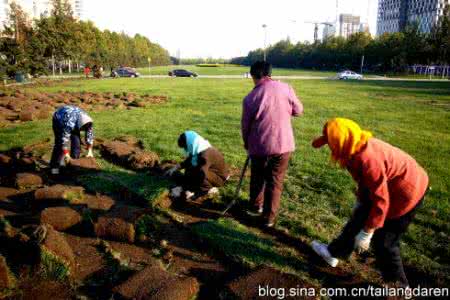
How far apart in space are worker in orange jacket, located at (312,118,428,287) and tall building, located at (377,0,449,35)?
342 ft

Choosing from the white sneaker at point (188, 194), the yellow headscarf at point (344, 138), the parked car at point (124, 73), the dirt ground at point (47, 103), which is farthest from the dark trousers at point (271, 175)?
the parked car at point (124, 73)

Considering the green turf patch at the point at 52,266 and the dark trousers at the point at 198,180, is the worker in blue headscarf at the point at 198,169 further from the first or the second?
the green turf patch at the point at 52,266

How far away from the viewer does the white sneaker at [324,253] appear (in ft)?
11.6

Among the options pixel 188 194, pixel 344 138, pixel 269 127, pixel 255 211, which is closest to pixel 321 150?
pixel 255 211

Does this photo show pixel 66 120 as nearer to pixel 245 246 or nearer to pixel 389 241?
pixel 245 246

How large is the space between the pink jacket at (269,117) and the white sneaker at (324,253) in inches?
41.8

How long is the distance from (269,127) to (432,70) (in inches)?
2094

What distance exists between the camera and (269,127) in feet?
13.6

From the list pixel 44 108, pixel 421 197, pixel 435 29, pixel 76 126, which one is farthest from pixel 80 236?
pixel 435 29

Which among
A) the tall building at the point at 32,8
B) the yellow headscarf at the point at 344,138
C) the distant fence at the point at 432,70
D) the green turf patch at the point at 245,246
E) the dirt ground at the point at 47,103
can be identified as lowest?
the green turf patch at the point at 245,246

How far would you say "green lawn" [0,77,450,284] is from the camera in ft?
14.0

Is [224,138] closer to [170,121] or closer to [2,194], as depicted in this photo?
[170,121]

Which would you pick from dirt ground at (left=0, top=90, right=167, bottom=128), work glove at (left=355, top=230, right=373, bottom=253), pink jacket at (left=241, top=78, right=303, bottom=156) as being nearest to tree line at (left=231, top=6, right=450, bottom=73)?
dirt ground at (left=0, top=90, right=167, bottom=128)

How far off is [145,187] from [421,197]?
3670 millimetres
